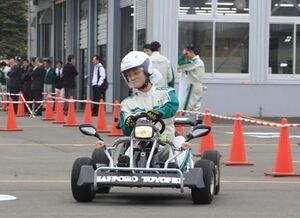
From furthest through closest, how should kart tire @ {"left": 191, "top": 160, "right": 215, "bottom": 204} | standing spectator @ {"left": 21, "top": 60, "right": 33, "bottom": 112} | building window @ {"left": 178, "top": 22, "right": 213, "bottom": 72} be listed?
standing spectator @ {"left": 21, "top": 60, "right": 33, "bottom": 112} < building window @ {"left": 178, "top": 22, "right": 213, "bottom": 72} < kart tire @ {"left": 191, "top": 160, "right": 215, "bottom": 204}

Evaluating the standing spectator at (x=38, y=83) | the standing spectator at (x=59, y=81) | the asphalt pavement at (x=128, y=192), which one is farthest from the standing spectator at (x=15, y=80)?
the asphalt pavement at (x=128, y=192)

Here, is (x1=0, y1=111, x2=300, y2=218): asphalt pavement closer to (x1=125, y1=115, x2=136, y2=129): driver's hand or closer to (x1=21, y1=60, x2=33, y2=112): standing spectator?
(x1=125, y1=115, x2=136, y2=129): driver's hand

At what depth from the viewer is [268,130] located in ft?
78.1

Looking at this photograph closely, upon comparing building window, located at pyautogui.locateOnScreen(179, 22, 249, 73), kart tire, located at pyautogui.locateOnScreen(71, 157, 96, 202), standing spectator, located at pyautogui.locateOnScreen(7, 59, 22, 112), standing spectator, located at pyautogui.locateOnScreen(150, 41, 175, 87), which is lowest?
kart tire, located at pyautogui.locateOnScreen(71, 157, 96, 202)

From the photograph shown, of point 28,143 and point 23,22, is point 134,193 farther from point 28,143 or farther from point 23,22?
point 23,22

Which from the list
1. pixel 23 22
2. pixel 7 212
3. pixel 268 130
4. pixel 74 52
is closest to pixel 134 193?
pixel 7 212

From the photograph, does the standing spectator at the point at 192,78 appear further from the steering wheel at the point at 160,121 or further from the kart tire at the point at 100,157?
the steering wheel at the point at 160,121

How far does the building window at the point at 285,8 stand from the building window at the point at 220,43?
1.06 m

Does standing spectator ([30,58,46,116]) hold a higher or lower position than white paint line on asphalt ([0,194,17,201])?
higher

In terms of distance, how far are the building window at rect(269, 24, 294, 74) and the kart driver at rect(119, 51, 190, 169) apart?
18.8 m

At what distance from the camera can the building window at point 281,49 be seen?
28875mm

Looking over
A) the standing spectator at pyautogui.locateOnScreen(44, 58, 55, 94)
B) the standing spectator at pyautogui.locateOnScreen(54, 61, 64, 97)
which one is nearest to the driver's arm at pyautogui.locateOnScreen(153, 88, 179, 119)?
the standing spectator at pyautogui.locateOnScreen(54, 61, 64, 97)

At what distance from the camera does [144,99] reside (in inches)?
409

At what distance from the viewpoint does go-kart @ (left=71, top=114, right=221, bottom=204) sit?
9.71m
